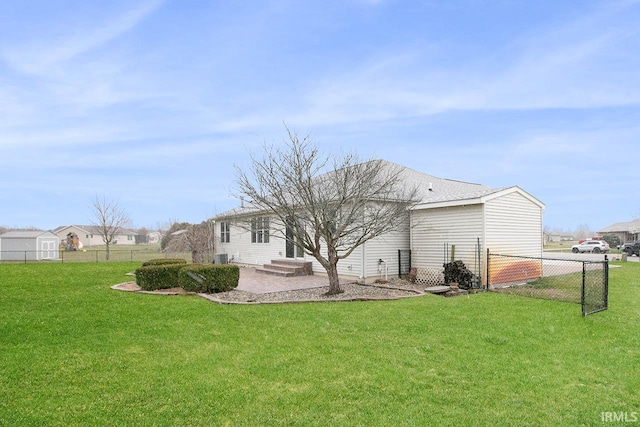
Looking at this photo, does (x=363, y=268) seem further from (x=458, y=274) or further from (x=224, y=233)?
(x=224, y=233)

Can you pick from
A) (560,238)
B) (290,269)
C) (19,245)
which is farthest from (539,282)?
(560,238)

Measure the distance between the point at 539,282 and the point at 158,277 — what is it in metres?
11.8

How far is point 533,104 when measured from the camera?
14.4 meters

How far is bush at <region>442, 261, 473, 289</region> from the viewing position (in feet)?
36.3

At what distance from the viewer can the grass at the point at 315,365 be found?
11.1 feet

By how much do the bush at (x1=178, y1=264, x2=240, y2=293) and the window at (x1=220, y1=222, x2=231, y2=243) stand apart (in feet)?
36.4

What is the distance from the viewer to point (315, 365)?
15.0 ft

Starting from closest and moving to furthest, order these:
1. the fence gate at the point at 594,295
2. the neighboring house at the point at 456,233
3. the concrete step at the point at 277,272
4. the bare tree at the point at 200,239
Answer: the fence gate at the point at 594,295 → the neighboring house at the point at 456,233 → the concrete step at the point at 277,272 → the bare tree at the point at 200,239

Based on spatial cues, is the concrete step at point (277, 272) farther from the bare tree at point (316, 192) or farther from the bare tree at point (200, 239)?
the bare tree at point (200, 239)

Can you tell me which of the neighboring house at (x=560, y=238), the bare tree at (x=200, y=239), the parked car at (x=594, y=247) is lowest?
the neighboring house at (x=560, y=238)

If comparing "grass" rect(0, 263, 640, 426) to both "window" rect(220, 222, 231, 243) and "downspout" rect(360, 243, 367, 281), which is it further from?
"window" rect(220, 222, 231, 243)

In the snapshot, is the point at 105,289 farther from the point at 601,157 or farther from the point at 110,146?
the point at 601,157

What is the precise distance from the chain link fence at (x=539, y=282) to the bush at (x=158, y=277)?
9067mm

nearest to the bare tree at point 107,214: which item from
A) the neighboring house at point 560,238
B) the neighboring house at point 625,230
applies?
the neighboring house at point 625,230
